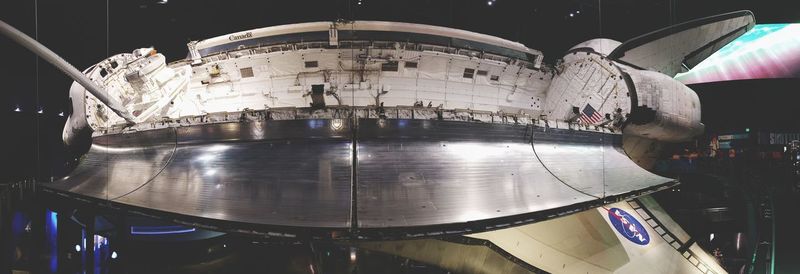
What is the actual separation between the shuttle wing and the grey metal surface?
3635 mm

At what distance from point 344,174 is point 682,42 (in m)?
8.35

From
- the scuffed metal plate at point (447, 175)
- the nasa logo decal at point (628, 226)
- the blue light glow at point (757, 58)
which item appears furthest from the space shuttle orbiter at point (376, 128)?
the blue light glow at point (757, 58)

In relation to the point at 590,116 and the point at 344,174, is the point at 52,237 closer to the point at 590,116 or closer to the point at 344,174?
the point at 344,174

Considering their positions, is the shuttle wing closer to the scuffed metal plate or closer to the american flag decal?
the american flag decal

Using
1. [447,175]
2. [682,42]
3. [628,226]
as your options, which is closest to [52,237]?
[447,175]

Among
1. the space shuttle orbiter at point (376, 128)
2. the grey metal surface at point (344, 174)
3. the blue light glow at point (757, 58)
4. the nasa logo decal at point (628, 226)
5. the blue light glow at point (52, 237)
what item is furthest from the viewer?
the blue light glow at point (757, 58)

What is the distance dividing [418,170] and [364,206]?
78 cm

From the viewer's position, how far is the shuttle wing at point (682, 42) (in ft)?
22.3

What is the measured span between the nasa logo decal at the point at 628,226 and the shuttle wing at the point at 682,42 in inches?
129

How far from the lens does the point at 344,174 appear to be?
3.26 meters

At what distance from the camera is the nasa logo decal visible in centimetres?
524

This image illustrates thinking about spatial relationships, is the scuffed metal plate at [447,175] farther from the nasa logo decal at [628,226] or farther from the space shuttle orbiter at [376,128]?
the nasa logo decal at [628,226]

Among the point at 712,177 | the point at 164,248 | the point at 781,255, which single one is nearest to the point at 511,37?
the point at 712,177

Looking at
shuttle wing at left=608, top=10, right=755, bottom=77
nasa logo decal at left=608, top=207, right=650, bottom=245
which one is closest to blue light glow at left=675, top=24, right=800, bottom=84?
shuttle wing at left=608, top=10, right=755, bottom=77
